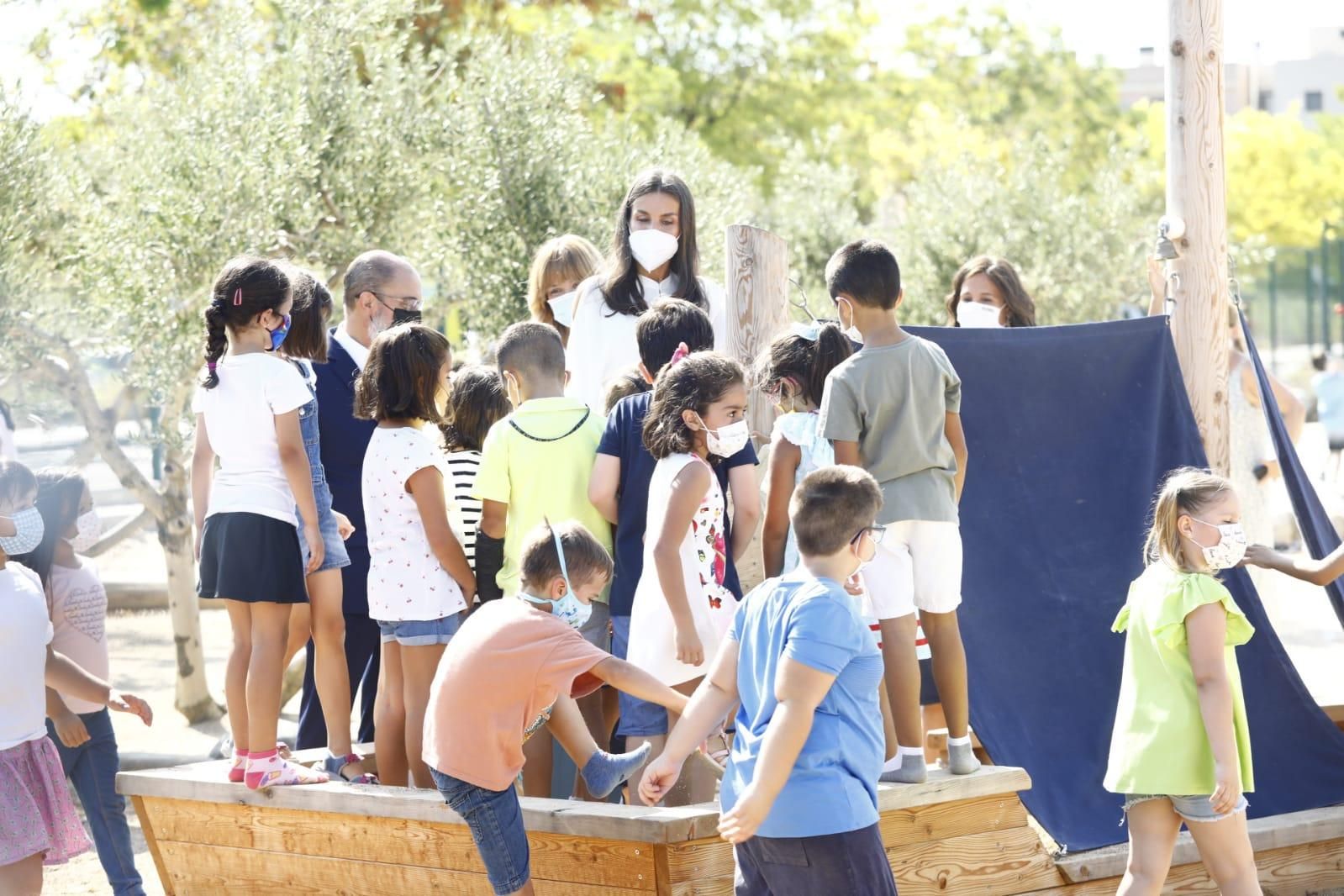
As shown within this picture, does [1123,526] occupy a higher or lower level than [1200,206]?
lower

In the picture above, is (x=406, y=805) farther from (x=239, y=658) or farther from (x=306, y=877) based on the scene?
(x=239, y=658)

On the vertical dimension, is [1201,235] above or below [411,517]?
above

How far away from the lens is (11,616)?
433 centimetres

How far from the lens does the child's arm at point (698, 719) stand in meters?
3.37

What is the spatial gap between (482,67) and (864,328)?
25.8 feet

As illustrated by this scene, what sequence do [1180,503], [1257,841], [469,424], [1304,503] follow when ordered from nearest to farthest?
1. [1180,503]
2. [1257,841]
3. [469,424]
4. [1304,503]

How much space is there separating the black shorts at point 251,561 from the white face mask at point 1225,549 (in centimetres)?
257

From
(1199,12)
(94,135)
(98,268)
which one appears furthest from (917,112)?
(1199,12)

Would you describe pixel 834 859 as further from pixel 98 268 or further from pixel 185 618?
pixel 98 268

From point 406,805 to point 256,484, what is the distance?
41.1 inches

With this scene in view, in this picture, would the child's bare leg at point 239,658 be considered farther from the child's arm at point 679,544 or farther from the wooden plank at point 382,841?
the child's arm at point 679,544

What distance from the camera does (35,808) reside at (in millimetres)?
4281

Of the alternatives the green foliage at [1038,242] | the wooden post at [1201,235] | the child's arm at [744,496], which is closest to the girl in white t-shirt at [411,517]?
the child's arm at [744,496]

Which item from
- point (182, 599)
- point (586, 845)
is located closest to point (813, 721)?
point (586, 845)
